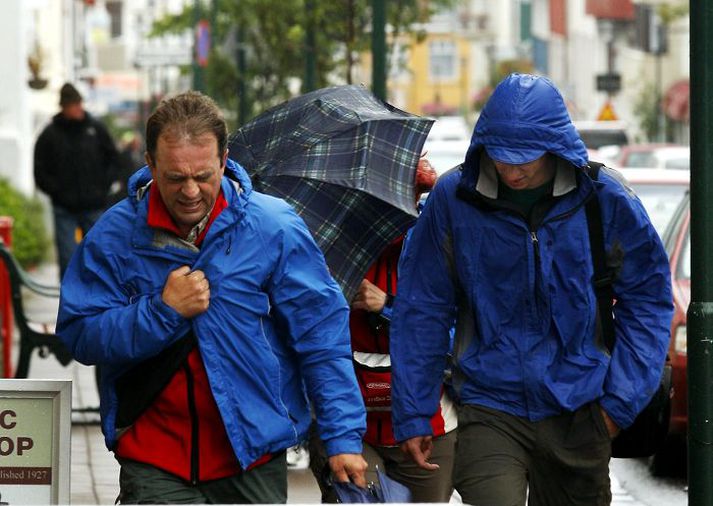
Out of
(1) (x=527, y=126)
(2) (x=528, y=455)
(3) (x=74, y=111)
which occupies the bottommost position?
(2) (x=528, y=455)

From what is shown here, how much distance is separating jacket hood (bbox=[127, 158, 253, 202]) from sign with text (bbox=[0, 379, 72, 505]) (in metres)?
0.53

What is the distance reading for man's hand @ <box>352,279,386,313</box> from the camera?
6.27 m

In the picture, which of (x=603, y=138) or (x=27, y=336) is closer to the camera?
(x=27, y=336)

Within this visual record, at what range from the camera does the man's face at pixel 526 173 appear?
5.39 metres

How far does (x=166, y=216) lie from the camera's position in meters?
4.98

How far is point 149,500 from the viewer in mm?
4957

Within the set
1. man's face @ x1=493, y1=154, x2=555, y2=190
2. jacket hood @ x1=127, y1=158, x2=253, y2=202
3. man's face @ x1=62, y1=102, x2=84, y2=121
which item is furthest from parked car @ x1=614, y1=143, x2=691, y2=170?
jacket hood @ x1=127, y1=158, x2=253, y2=202

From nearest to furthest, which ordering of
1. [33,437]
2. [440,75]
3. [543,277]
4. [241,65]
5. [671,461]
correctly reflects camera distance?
[33,437], [543,277], [671,461], [241,65], [440,75]

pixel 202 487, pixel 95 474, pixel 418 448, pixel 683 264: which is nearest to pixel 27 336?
pixel 95 474

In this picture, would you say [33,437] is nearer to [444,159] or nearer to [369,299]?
[369,299]

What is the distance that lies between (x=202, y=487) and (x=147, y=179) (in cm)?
83

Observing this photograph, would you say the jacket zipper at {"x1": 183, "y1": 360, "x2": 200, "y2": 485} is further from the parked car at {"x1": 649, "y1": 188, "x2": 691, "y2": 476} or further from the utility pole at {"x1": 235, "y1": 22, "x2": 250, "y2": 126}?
the utility pole at {"x1": 235, "y1": 22, "x2": 250, "y2": 126}

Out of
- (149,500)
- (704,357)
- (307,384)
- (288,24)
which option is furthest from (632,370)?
(288,24)

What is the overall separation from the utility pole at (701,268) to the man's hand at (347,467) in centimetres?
96
